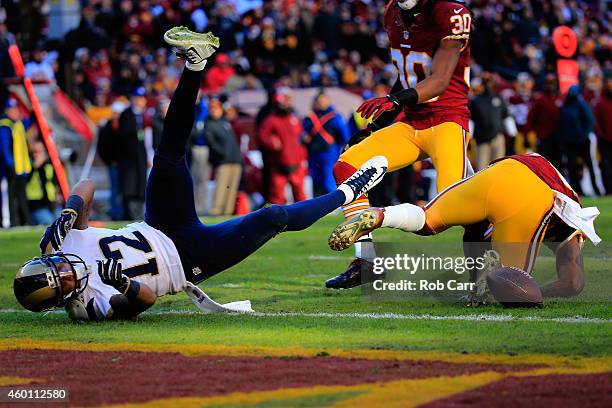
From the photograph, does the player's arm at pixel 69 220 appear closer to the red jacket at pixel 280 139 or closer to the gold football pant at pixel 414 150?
the gold football pant at pixel 414 150

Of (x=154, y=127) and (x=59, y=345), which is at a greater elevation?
(x=154, y=127)

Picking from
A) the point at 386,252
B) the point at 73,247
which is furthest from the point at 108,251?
the point at 386,252

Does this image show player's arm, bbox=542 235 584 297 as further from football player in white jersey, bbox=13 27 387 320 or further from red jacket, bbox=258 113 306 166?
red jacket, bbox=258 113 306 166

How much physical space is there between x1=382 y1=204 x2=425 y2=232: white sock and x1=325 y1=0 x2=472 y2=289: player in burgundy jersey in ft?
2.47

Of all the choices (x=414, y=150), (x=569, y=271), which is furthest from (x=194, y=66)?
(x=569, y=271)

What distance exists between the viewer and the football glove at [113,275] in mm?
6004

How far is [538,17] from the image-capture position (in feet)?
89.9

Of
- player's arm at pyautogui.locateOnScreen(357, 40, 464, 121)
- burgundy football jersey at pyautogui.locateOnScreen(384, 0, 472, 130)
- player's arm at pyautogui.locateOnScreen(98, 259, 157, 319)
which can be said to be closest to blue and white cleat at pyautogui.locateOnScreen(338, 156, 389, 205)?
player's arm at pyautogui.locateOnScreen(357, 40, 464, 121)

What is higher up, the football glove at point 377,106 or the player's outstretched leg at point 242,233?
the football glove at point 377,106

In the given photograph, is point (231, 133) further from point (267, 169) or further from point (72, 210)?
point (72, 210)

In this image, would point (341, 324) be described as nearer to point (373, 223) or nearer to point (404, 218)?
point (373, 223)

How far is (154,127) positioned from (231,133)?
1103mm

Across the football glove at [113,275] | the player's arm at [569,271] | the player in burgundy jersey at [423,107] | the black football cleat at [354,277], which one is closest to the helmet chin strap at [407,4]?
the player in burgundy jersey at [423,107]

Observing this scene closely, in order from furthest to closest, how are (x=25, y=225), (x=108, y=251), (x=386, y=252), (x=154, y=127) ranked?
(x=154, y=127) → (x=25, y=225) → (x=386, y=252) → (x=108, y=251)
